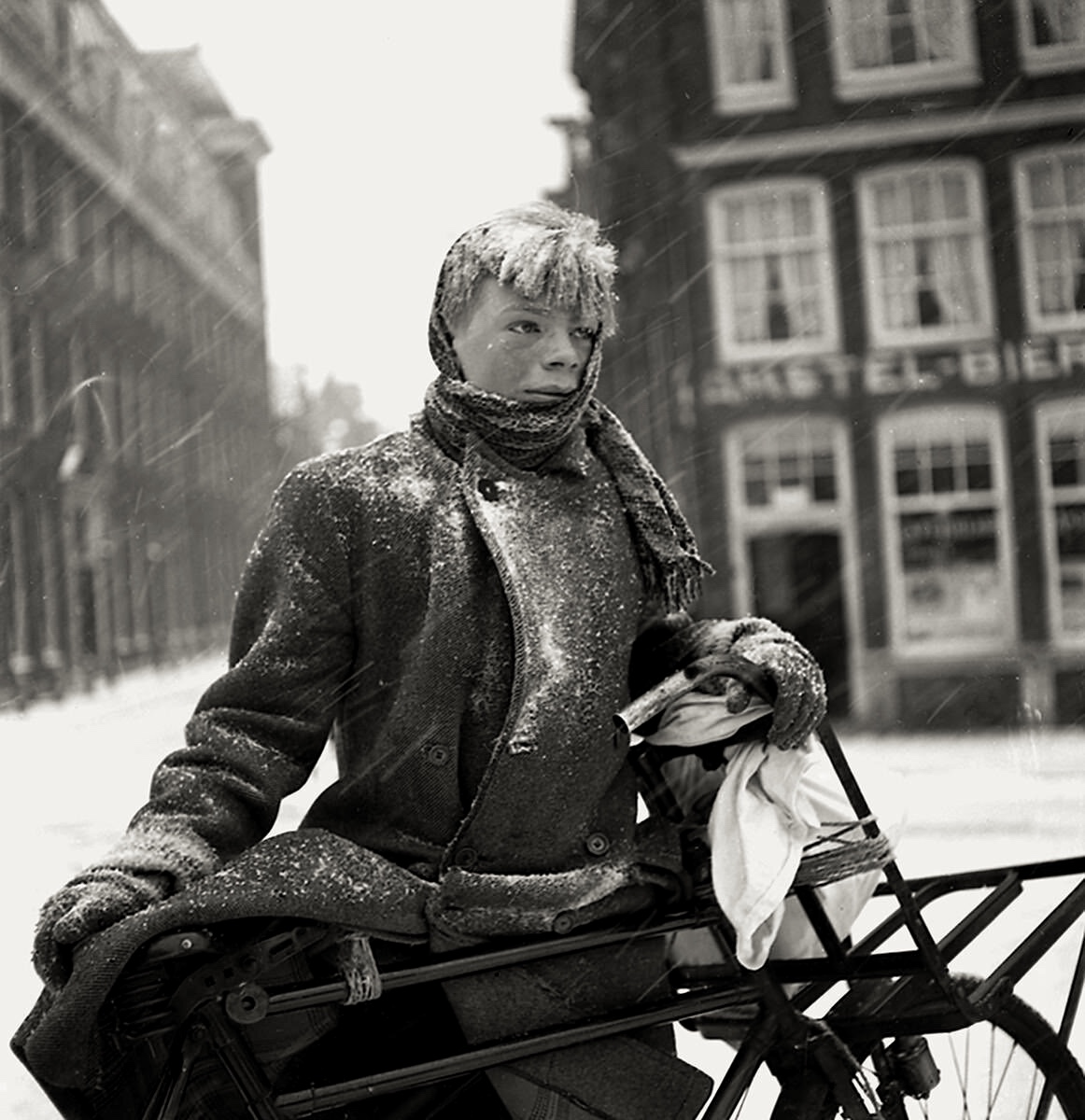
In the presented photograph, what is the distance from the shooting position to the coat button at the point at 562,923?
181cm

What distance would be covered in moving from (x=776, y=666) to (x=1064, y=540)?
11316 mm

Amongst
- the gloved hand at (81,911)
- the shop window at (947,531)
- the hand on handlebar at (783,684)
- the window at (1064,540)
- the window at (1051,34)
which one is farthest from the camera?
the shop window at (947,531)

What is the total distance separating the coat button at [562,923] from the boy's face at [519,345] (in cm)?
74

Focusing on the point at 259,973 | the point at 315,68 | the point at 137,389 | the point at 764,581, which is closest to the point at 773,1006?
the point at 259,973

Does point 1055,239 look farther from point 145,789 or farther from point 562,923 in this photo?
point 562,923

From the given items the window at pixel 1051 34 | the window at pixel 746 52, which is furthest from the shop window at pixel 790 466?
the window at pixel 1051 34

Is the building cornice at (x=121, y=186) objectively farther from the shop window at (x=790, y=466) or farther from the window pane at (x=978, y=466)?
the window pane at (x=978, y=466)

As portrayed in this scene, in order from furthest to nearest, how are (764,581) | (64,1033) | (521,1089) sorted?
(764,581) < (521,1089) < (64,1033)

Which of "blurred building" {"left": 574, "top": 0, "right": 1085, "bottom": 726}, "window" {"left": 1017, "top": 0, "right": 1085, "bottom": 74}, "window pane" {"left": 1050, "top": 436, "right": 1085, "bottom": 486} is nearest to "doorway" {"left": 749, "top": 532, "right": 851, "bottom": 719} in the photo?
"blurred building" {"left": 574, "top": 0, "right": 1085, "bottom": 726}

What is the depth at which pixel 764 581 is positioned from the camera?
42.1 feet

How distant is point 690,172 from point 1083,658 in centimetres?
585

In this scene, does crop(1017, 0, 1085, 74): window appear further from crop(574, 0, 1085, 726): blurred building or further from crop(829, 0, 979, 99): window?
crop(574, 0, 1085, 726): blurred building

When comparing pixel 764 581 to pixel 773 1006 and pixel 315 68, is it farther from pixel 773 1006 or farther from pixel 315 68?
pixel 773 1006

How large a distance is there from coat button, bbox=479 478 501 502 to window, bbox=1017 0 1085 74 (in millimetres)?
5211
